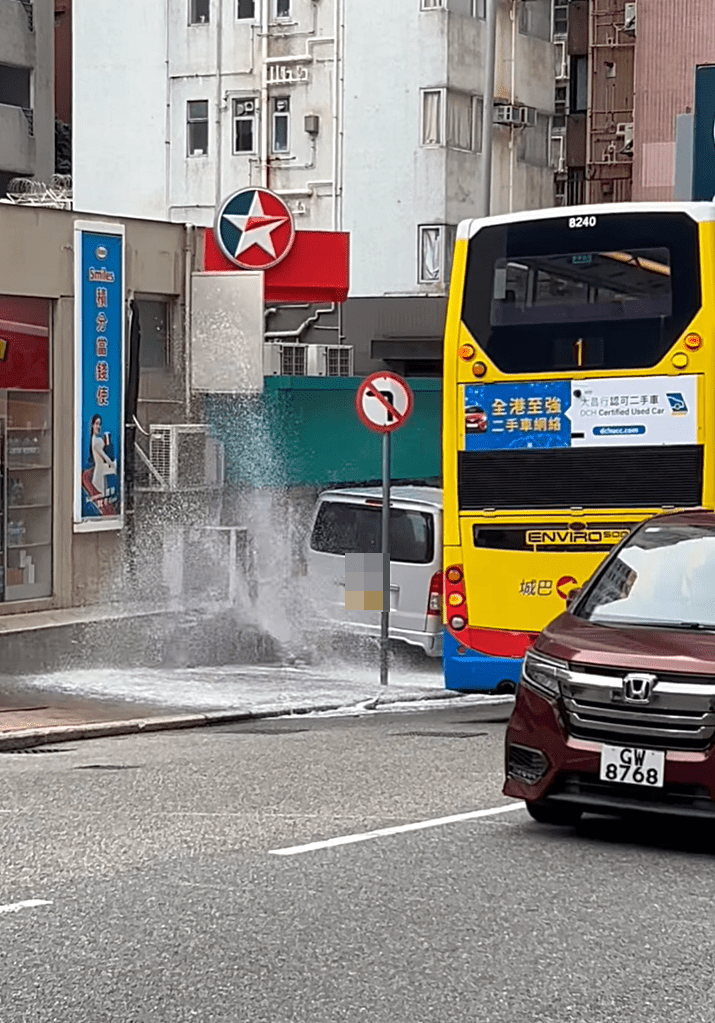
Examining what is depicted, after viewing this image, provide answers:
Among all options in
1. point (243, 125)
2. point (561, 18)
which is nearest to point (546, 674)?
point (243, 125)

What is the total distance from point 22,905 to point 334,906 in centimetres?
124

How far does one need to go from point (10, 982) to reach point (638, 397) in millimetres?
8915

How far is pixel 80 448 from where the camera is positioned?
20250 millimetres

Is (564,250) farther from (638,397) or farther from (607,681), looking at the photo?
(607,681)

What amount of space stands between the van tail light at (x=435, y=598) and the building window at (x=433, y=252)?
21.6 metres

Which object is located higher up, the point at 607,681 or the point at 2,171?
the point at 2,171

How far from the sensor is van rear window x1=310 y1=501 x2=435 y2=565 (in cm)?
1908

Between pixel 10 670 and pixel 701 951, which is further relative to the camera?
pixel 10 670

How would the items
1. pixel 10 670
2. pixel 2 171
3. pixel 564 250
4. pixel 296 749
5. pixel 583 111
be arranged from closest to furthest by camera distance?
pixel 296 749
pixel 564 250
pixel 10 670
pixel 2 171
pixel 583 111

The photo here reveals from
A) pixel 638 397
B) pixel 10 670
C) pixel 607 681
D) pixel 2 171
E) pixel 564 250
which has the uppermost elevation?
pixel 2 171

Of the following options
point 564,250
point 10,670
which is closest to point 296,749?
point 564,250

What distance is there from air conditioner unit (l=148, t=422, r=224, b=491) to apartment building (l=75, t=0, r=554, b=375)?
1639 centimetres

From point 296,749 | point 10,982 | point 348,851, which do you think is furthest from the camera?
point 296,749

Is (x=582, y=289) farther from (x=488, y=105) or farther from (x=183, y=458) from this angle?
(x=488, y=105)
